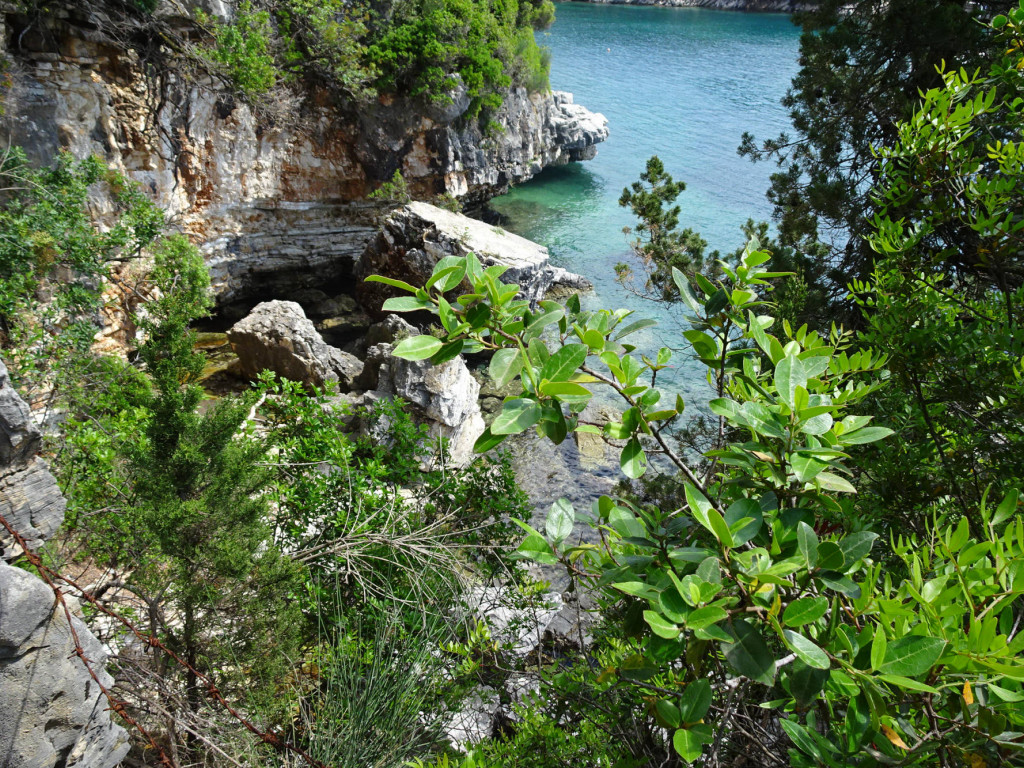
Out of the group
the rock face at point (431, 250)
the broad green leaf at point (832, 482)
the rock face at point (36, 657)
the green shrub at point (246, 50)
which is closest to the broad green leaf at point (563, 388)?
the broad green leaf at point (832, 482)

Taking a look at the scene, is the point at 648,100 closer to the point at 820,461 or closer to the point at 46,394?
the point at 46,394

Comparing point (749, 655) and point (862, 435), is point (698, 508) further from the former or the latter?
point (862, 435)

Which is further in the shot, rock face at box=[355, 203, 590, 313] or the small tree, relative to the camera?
rock face at box=[355, 203, 590, 313]

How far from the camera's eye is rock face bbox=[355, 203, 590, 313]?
1184 cm

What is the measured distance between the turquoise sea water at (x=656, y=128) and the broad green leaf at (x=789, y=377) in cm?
1020

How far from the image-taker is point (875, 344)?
207 cm

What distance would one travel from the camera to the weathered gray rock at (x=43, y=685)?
2018mm

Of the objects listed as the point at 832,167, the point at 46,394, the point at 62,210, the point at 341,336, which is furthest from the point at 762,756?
the point at 341,336

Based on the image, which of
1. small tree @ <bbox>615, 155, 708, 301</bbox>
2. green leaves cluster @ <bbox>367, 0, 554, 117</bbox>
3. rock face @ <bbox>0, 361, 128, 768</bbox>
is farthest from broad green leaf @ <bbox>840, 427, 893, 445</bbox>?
green leaves cluster @ <bbox>367, 0, 554, 117</bbox>

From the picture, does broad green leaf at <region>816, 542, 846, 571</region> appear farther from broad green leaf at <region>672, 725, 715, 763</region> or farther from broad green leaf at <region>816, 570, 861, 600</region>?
broad green leaf at <region>672, 725, 715, 763</region>

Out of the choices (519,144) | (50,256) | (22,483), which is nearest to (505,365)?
(22,483)

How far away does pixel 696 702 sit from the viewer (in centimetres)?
108

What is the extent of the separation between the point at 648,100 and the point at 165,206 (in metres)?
20.0

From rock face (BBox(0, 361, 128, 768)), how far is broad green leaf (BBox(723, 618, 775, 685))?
2236 millimetres
